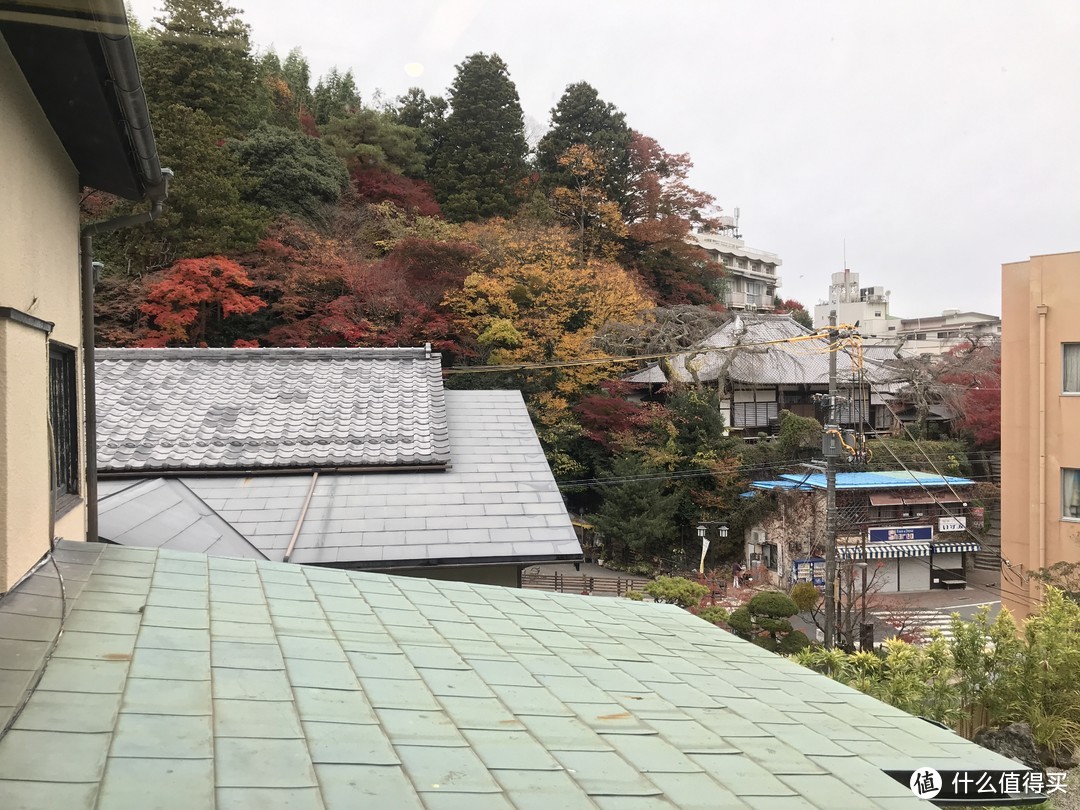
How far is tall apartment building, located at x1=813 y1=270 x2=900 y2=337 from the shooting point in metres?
47.7

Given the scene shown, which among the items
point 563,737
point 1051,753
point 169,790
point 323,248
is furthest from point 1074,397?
point 323,248

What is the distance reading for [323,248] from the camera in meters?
22.8

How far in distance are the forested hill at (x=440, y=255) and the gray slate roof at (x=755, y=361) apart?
1.21 meters

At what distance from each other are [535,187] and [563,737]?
30.5 metres

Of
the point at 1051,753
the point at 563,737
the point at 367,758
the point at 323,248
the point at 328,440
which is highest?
the point at 323,248

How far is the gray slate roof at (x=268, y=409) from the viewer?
7980 millimetres

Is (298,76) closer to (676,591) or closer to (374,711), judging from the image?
(676,591)

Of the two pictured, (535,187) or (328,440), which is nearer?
(328,440)

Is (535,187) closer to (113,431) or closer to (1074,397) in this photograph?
(1074,397)

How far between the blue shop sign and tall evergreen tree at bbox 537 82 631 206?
57.4 ft

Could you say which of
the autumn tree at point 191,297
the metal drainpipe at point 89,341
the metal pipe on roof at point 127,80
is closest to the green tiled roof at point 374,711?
the metal drainpipe at point 89,341

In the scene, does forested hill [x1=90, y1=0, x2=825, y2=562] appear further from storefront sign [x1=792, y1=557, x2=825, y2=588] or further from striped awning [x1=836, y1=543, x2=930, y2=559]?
striped awning [x1=836, y1=543, x2=930, y2=559]

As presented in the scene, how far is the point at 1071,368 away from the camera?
15.2 meters

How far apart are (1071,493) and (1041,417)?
1.72 metres
